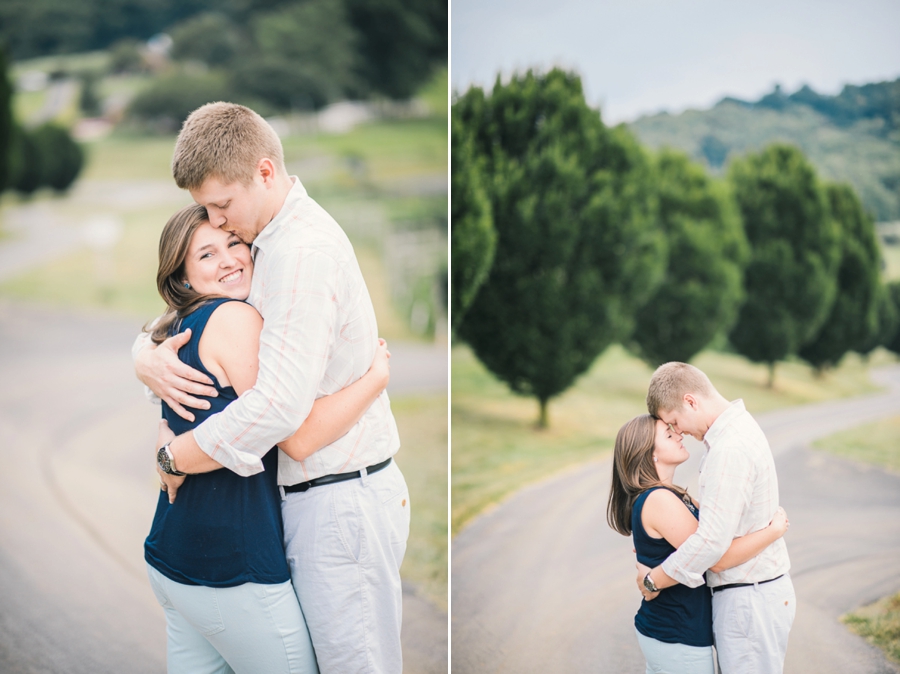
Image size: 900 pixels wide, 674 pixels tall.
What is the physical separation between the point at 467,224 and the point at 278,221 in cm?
222

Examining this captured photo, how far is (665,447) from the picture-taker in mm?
2152

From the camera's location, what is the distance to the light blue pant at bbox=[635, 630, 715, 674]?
2.11 meters

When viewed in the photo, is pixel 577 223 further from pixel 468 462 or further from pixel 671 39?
pixel 468 462

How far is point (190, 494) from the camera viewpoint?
1697 millimetres

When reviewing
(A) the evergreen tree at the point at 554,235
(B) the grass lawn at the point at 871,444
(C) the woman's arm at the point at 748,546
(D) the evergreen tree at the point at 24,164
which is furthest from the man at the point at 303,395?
(D) the evergreen tree at the point at 24,164

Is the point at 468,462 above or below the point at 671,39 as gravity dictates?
below

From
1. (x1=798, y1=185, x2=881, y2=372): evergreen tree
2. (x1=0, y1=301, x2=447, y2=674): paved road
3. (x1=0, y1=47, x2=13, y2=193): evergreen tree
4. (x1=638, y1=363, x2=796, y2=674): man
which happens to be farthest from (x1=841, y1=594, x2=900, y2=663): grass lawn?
(x1=0, y1=47, x2=13, y2=193): evergreen tree

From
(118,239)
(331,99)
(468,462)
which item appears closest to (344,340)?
(468,462)

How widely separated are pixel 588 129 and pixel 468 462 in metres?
1.82

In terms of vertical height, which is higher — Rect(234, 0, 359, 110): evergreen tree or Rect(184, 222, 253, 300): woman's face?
Rect(234, 0, 359, 110): evergreen tree

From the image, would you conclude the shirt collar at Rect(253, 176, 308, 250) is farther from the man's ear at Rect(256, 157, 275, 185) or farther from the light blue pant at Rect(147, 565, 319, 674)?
the light blue pant at Rect(147, 565, 319, 674)

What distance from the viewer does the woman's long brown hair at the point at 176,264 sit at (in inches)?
70.0

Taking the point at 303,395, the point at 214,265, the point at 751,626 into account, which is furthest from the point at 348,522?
the point at 751,626

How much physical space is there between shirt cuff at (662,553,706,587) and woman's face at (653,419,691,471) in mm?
269
